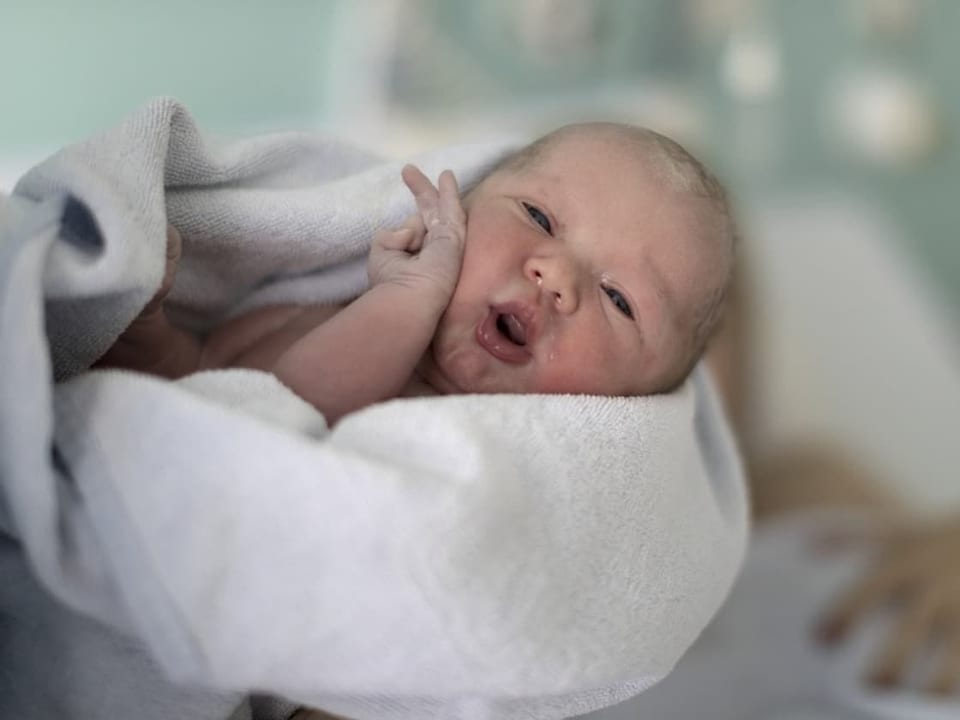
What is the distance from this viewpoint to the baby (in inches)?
23.6

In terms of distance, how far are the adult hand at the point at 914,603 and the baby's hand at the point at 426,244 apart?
933 millimetres

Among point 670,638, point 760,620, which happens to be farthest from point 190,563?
point 760,620

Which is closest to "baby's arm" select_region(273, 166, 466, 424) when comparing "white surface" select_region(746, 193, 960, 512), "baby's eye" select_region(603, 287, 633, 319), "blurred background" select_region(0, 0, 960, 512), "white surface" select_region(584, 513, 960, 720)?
"baby's eye" select_region(603, 287, 633, 319)

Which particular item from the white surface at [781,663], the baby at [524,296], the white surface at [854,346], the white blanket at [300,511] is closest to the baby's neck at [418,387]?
the baby at [524,296]

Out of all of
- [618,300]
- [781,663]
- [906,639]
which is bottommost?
[781,663]

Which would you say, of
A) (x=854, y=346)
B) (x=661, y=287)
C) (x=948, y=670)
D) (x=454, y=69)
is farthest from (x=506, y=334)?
(x=854, y=346)

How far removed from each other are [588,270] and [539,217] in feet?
0.16

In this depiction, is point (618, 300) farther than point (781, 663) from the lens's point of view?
No

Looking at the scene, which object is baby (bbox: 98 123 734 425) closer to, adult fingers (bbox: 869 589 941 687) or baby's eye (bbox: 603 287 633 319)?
baby's eye (bbox: 603 287 633 319)

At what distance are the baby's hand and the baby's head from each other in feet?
0.04

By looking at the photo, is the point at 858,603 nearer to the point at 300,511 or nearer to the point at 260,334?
the point at 260,334

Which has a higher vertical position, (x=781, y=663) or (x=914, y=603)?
(x=914, y=603)

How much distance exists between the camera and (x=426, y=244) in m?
0.65

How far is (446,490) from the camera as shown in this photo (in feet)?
1.58
